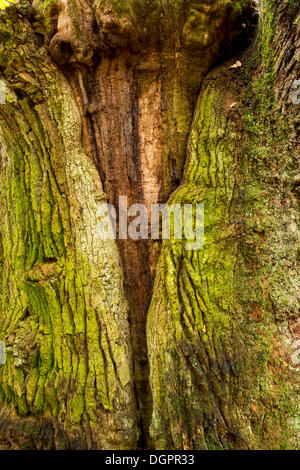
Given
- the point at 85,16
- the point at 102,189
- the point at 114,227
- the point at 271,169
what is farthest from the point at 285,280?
the point at 85,16

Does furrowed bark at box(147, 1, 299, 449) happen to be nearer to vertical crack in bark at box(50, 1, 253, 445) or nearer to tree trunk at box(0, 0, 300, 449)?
tree trunk at box(0, 0, 300, 449)

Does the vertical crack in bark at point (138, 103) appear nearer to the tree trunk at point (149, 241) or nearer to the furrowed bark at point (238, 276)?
the tree trunk at point (149, 241)

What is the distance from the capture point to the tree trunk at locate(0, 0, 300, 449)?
6.79 feet

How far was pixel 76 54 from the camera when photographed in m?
2.37

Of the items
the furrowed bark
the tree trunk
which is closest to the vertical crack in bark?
the tree trunk

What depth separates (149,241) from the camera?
2.47 m

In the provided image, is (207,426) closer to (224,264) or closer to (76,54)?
(224,264)

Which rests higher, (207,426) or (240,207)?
(240,207)

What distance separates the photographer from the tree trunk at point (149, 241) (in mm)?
2070

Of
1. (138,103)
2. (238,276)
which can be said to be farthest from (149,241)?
(138,103)

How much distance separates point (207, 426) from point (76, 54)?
2727 mm

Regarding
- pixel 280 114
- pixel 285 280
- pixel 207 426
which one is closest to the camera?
pixel 207 426

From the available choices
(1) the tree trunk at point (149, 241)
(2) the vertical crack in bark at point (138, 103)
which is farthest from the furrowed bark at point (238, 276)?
(2) the vertical crack in bark at point (138, 103)

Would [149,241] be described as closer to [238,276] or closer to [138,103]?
[238,276]
